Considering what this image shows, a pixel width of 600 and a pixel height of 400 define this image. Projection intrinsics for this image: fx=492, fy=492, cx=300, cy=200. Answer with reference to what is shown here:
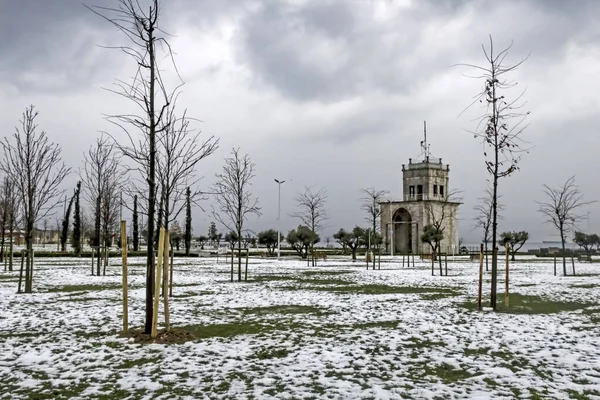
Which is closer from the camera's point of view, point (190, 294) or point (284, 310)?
point (284, 310)

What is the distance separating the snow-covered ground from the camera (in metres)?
6.21

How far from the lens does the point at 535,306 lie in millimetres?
13664

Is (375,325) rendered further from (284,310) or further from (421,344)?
(284,310)

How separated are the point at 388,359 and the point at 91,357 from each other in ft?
15.3

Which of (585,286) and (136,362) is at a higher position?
(136,362)

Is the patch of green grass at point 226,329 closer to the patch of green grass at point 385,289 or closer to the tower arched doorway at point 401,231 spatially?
the patch of green grass at point 385,289

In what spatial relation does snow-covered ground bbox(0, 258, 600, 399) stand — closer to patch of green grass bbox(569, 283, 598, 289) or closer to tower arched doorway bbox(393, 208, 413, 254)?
patch of green grass bbox(569, 283, 598, 289)

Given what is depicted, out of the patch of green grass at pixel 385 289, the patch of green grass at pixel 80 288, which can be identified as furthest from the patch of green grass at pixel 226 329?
the patch of green grass at pixel 80 288

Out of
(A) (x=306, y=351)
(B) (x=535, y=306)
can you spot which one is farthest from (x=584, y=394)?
(B) (x=535, y=306)

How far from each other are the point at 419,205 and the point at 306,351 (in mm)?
71009

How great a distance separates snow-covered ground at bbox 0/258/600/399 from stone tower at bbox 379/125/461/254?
6306 cm

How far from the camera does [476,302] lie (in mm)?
14562

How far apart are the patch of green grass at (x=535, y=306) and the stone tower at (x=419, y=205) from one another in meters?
61.1

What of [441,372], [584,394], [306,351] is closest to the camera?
[584,394]
